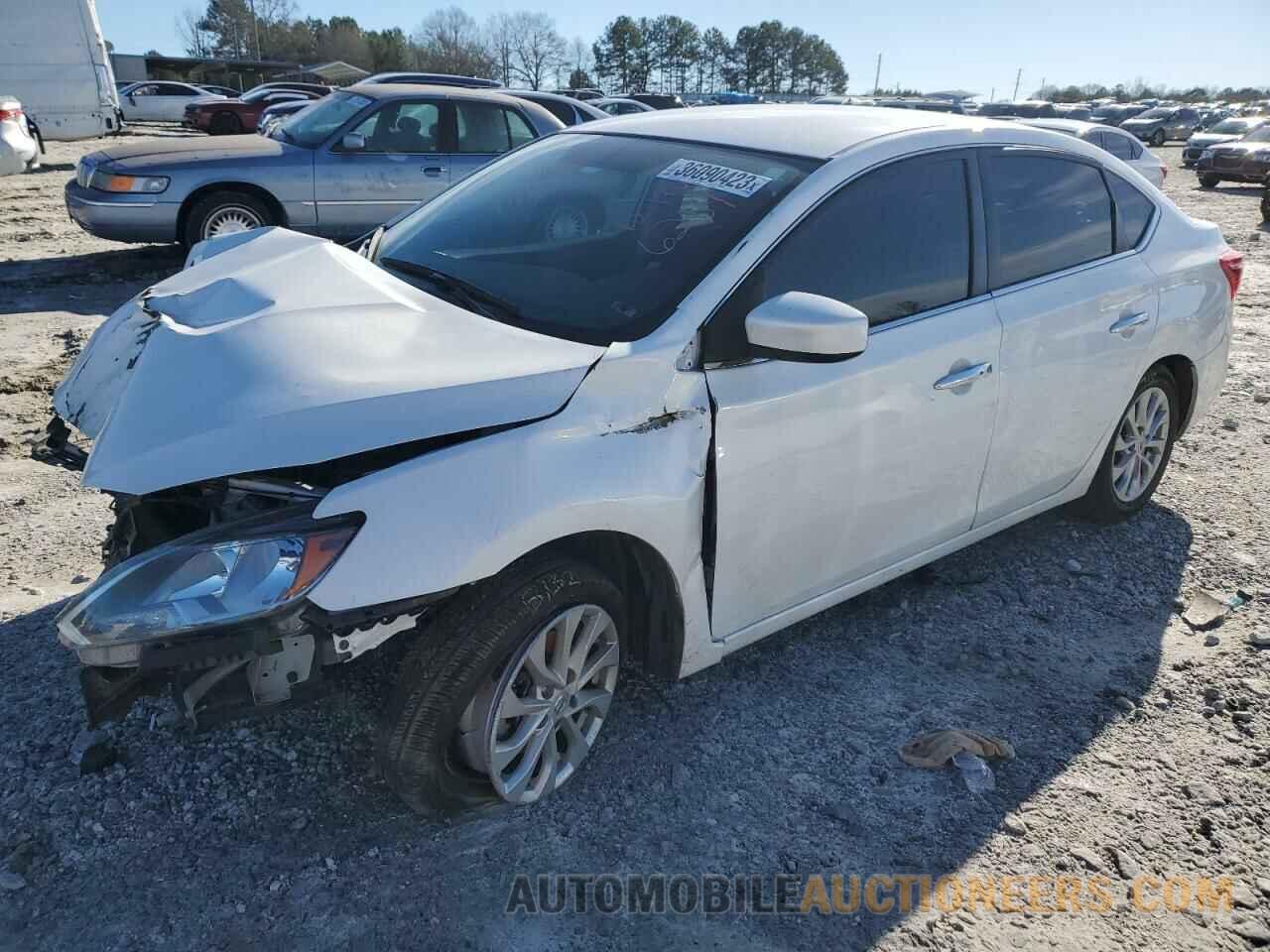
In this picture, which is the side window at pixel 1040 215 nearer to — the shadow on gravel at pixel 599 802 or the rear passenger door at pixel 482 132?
the shadow on gravel at pixel 599 802

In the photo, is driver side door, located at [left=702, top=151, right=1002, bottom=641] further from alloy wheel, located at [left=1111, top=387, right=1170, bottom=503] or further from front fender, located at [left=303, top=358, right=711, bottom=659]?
alloy wheel, located at [left=1111, top=387, right=1170, bottom=503]

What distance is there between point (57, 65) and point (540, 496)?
17157 millimetres

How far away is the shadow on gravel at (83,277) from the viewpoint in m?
7.49

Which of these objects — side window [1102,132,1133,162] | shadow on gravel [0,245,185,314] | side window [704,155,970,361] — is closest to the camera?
side window [704,155,970,361]

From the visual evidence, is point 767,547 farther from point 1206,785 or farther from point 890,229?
point 1206,785

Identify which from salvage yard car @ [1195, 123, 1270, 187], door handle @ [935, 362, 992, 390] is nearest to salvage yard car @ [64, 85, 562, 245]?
door handle @ [935, 362, 992, 390]

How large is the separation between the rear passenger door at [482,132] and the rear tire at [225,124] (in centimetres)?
1955

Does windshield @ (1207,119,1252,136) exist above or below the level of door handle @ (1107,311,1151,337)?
below

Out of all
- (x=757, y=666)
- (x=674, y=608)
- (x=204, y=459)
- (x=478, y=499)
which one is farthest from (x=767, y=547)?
(x=204, y=459)

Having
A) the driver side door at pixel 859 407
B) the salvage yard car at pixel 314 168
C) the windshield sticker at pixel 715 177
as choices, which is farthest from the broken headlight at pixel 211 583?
the salvage yard car at pixel 314 168

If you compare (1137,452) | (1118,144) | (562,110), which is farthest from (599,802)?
(1118,144)

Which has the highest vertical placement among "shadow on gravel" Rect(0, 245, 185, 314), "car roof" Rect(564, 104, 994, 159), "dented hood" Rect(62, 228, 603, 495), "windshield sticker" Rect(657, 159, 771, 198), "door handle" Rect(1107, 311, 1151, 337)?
"car roof" Rect(564, 104, 994, 159)

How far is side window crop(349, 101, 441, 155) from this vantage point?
8.77m

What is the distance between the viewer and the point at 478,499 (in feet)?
7.16
